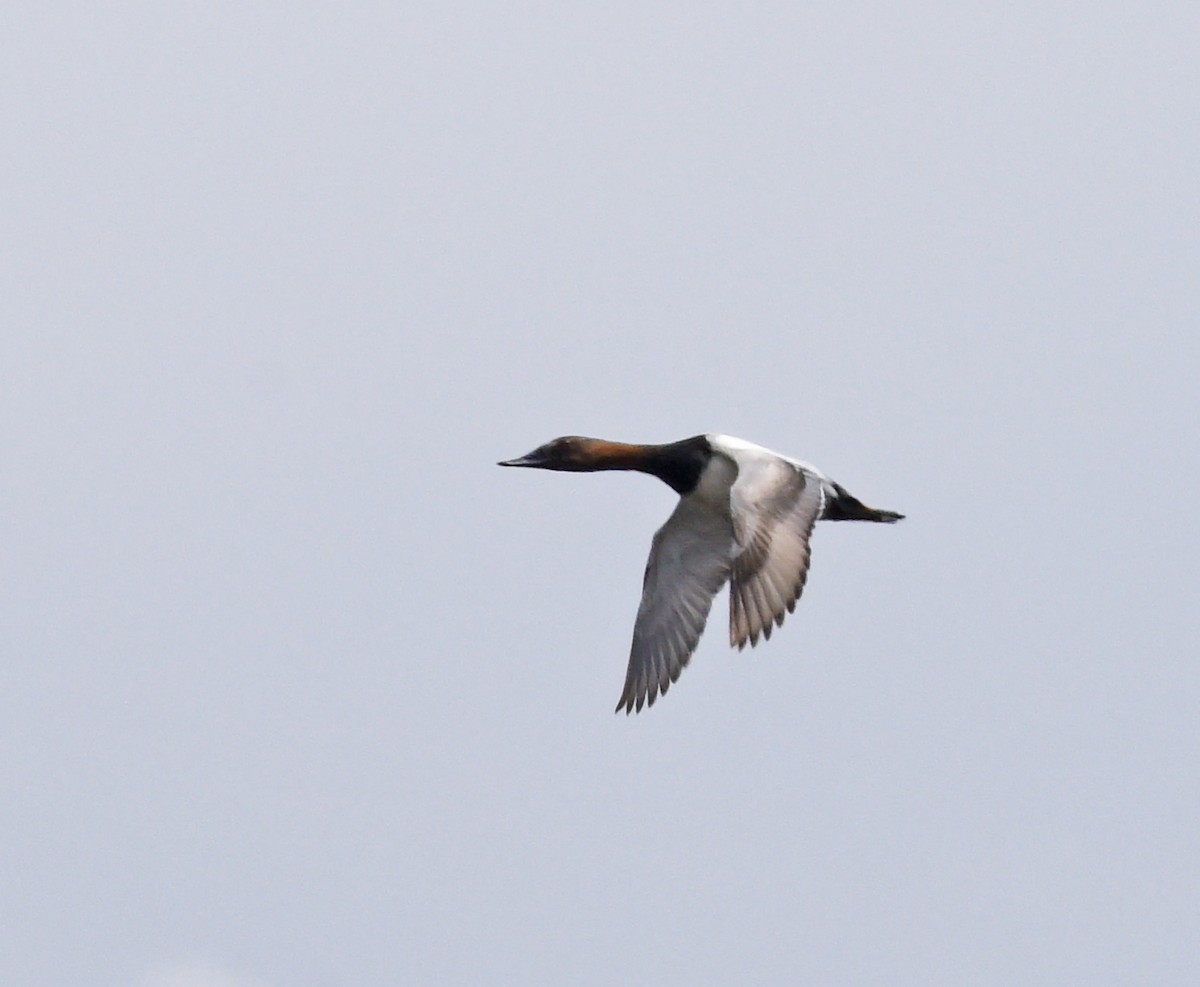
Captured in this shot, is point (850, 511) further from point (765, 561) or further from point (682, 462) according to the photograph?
point (765, 561)

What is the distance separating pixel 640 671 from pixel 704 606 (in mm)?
716

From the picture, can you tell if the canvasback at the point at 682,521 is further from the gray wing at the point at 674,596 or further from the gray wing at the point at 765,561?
the gray wing at the point at 765,561

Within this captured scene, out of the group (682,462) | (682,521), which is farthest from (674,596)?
(682,462)

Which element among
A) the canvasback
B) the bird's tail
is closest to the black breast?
the canvasback

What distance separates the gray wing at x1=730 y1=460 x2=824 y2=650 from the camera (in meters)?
15.7

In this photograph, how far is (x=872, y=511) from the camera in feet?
61.1

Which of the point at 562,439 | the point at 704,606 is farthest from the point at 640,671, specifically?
the point at 562,439

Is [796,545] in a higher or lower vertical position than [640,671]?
higher

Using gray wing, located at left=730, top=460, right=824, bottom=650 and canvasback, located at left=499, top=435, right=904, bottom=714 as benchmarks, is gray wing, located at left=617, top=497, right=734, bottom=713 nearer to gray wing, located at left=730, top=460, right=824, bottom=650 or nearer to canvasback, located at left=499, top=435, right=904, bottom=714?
canvasback, located at left=499, top=435, right=904, bottom=714

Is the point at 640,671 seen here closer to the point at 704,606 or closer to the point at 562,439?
the point at 704,606

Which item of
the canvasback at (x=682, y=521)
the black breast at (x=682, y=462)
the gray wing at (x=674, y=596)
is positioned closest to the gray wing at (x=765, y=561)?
the canvasback at (x=682, y=521)

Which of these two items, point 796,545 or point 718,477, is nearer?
point 796,545

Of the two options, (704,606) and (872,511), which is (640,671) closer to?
(704,606)

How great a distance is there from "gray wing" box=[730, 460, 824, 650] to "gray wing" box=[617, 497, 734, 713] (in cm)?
200
